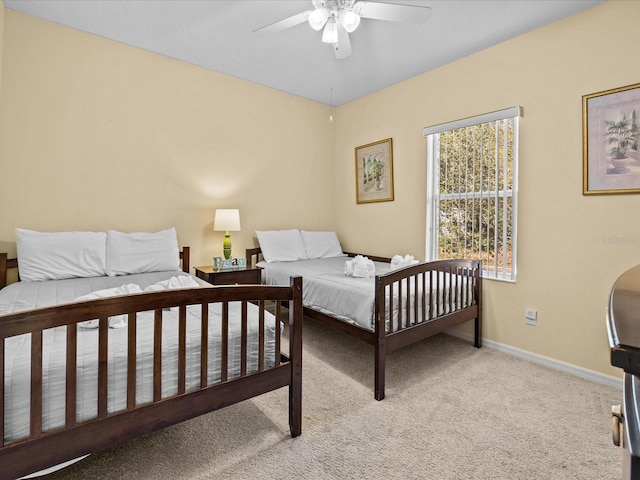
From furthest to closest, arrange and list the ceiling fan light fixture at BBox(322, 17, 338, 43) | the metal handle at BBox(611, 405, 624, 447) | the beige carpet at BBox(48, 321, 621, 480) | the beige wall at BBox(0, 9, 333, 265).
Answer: the beige wall at BBox(0, 9, 333, 265), the ceiling fan light fixture at BBox(322, 17, 338, 43), the beige carpet at BBox(48, 321, 621, 480), the metal handle at BBox(611, 405, 624, 447)

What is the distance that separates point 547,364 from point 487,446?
134 cm

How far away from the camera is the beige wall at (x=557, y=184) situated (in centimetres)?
231

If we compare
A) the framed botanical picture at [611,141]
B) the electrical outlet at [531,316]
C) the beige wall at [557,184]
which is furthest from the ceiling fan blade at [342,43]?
the electrical outlet at [531,316]

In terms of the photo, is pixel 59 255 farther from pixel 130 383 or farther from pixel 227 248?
pixel 130 383

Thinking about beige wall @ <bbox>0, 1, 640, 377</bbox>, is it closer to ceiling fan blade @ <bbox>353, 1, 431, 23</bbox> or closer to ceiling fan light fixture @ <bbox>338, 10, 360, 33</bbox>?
ceiling fan blade @ <bbox>353, 1, 431, 23</bbox>

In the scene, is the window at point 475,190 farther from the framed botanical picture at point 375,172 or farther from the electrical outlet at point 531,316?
the framed botanical picture at point 375,172

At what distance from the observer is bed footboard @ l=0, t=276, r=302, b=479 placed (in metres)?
1.08

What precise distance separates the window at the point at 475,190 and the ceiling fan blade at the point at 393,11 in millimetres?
1229

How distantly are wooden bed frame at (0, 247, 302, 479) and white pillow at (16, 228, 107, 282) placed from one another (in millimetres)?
1721

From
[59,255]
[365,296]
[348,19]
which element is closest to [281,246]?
[365,296]

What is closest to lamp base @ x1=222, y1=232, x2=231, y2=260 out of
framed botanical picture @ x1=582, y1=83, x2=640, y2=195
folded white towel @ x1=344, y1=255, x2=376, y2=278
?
folded white towel @ x1=344, y1=255, x2=376, y2=278

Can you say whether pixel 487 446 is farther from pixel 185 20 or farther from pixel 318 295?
pixel 185 20

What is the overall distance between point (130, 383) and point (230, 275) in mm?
1936

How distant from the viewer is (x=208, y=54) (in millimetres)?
3191
